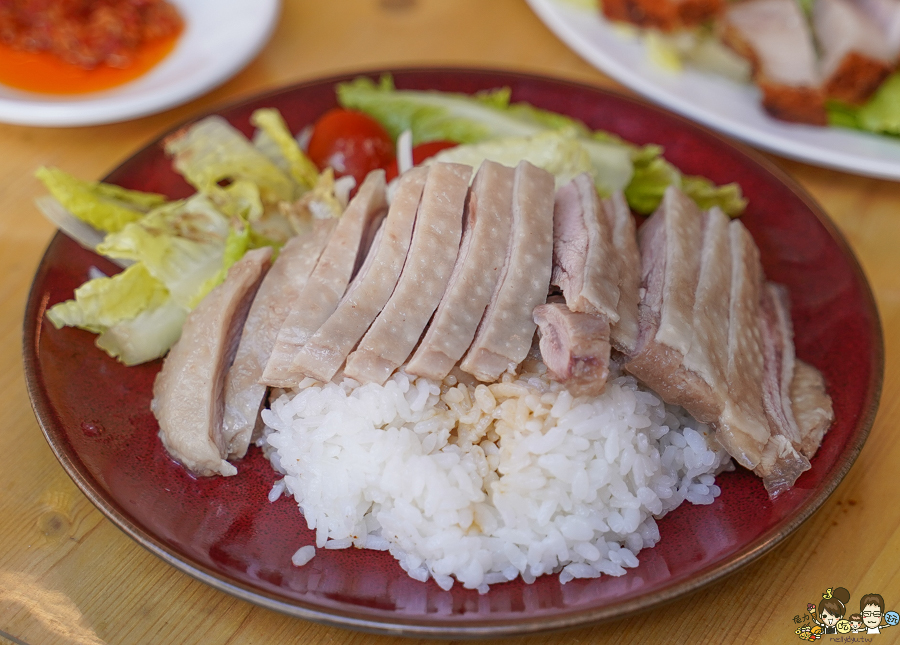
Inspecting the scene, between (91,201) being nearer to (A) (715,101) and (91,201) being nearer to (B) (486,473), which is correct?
(B) (486,473)

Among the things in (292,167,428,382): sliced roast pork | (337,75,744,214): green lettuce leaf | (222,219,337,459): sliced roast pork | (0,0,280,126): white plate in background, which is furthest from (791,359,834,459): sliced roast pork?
(0,0,280,126): white plate in background

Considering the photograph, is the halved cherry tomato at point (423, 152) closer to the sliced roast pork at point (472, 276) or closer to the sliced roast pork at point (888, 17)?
the sliced roast pork at point (472, 276)

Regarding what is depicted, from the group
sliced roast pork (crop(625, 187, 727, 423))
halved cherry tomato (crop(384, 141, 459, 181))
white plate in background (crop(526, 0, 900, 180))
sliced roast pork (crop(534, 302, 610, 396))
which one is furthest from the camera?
white plate in background (crop(526, 0, 900, 180))

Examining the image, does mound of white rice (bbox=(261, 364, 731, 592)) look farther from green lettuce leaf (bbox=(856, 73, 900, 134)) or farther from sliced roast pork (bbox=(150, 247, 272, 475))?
green lettuce leaf (bbox=(856, 73, 900, 134))

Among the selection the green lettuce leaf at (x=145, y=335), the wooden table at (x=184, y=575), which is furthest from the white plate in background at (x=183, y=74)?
the green lettuce leaf at (x=145, y=335)

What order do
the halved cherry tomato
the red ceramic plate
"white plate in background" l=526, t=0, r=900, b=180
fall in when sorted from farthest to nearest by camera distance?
"white plate in background" l=526, t=0, r=900, b=180 < the halved cherry tomato < the red ceramic plate

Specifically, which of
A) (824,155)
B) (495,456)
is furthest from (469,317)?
(824,155)

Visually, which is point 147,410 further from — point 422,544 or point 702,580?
point 702,580
